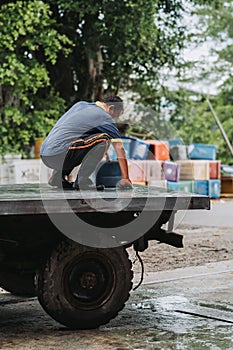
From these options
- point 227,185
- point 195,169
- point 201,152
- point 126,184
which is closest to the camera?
point 126,184

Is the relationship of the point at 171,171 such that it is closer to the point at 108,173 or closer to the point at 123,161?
the point at 108,173

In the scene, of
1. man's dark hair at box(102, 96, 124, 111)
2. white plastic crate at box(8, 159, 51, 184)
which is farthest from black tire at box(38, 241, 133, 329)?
white plastic crate at box(8, 159, 51, 184)

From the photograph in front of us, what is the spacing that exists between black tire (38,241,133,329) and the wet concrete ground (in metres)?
0.15

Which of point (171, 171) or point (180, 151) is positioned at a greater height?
point (180, 151)

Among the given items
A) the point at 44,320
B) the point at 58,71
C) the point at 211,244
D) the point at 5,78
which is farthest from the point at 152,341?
the point at 58,71

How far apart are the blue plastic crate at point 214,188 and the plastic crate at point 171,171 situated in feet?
→ 6.35

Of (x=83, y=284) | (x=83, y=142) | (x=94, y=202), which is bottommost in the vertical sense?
(x=83, y=284)

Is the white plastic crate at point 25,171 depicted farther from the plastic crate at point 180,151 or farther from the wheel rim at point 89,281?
the wheel rim at point 89,281

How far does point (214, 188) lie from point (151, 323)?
55.0 feet

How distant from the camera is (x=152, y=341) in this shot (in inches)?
199

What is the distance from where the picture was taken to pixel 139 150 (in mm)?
19703

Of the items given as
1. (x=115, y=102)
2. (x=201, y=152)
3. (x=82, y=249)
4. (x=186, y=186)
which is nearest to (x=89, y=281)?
(x=82, y=249)

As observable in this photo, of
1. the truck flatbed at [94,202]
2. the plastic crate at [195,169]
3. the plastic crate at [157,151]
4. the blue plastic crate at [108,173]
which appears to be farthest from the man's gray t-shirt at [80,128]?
the plastic crate at [195,169]

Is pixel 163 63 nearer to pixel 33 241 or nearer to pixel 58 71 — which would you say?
pixel 58 71
